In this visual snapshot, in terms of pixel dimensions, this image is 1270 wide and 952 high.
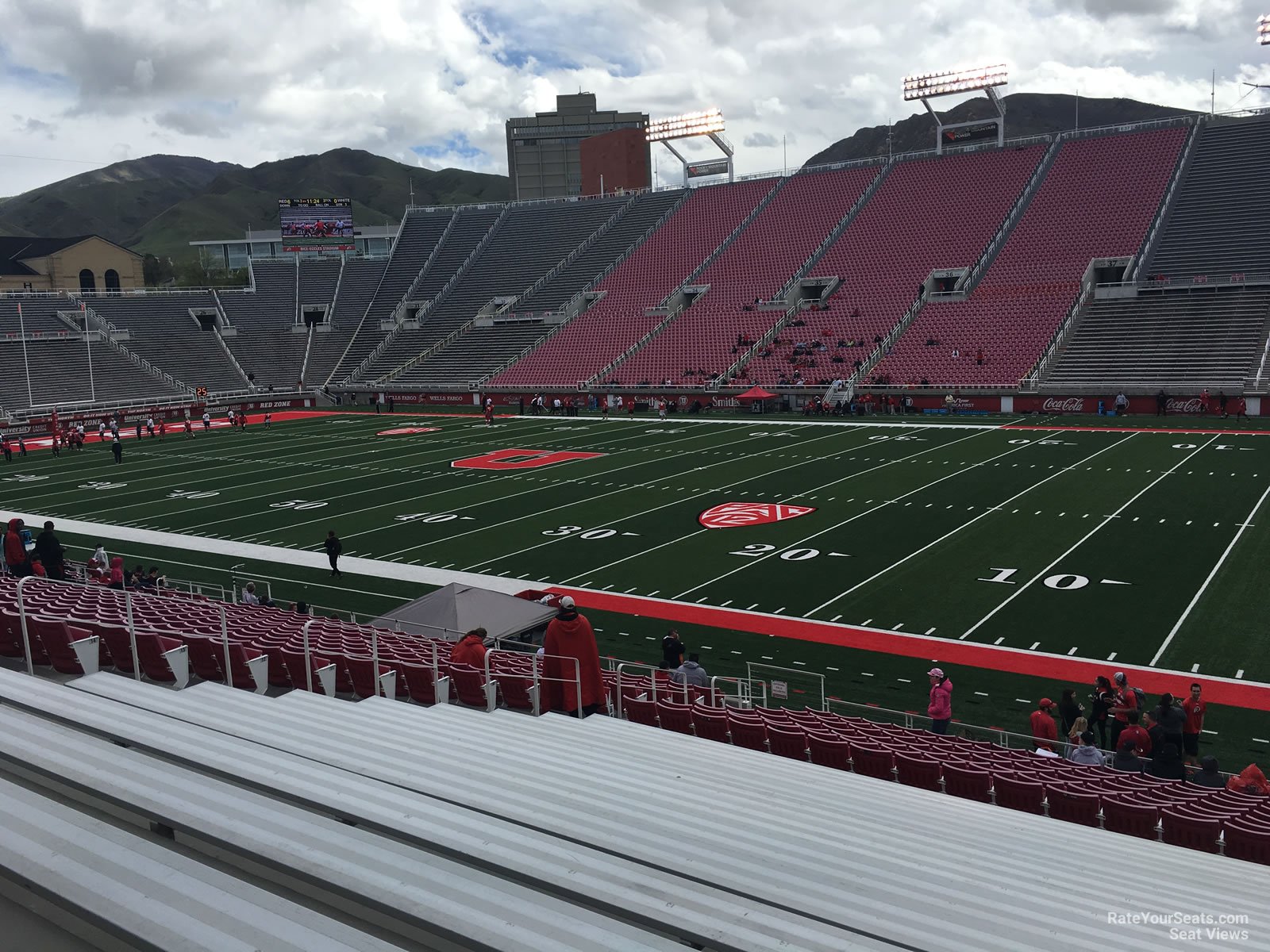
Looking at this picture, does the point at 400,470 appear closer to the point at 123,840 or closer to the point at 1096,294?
the point at 123,840

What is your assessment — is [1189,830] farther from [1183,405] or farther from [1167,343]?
[1167,343]

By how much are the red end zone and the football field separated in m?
0.05

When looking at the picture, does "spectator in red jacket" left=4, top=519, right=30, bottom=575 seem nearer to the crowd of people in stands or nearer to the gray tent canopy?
the gray tent canopy

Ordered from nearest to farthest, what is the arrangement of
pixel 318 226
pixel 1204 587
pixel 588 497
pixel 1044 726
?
1. pixel 1044 726
2. pixel 1204 587
3. pixel 588 497
4. pixel 318 226

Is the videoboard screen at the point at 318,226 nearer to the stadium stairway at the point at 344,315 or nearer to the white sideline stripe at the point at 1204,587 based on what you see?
the stadium stairway at the point at 344,315

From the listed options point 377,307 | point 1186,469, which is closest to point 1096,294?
point 1186,469

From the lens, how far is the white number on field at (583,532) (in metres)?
22.1

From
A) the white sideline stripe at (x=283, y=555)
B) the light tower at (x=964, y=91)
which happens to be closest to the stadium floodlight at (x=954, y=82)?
the light tower at (x=964, y=91)

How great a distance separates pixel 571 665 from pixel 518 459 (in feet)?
83.1

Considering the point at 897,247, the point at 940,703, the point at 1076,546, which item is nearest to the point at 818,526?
the point at 1076,546

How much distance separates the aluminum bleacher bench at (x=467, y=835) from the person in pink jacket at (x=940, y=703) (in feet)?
23.0

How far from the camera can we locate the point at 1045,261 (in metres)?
50.2

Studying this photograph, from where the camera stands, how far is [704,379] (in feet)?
167

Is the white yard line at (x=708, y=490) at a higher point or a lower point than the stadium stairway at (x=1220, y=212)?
lower
